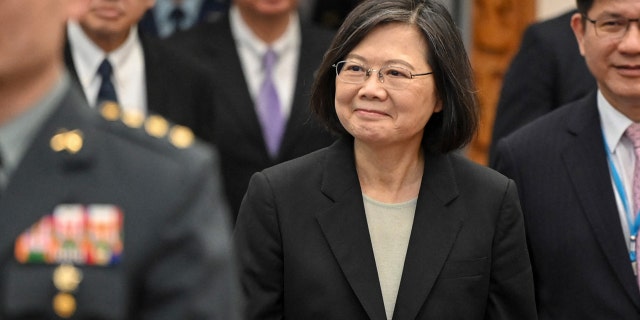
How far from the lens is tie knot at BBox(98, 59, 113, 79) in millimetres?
5691

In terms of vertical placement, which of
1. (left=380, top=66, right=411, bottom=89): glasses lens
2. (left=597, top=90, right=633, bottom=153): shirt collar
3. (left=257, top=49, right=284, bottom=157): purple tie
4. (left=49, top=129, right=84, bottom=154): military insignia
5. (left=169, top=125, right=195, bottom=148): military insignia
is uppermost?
(left=49, top=129, right=84, bottom=154): military insignia

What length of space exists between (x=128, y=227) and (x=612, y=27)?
2822 millimetres

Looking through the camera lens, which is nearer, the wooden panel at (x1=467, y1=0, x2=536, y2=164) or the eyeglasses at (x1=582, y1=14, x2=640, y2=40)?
the eyeglasses at (x1=582, y1=14, x2=640, y2=40)

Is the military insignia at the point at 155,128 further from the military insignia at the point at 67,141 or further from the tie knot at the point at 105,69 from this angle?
the tie knot at the point at 105,69

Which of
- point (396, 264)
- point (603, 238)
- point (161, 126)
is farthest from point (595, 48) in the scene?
point (161, 126)

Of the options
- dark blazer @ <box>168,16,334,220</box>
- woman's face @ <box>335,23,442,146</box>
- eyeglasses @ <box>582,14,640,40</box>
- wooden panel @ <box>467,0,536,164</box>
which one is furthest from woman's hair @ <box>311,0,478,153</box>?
wooden panel @ <box>467,0,536,164</box>

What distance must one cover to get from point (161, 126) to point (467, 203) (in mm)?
1918

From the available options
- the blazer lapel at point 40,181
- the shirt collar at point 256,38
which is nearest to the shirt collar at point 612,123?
the shirt collar at point 256,38

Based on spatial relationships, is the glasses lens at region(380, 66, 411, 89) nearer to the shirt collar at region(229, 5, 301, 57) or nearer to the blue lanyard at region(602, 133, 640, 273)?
the blue lanyard at region(602, 133, 640, 273)

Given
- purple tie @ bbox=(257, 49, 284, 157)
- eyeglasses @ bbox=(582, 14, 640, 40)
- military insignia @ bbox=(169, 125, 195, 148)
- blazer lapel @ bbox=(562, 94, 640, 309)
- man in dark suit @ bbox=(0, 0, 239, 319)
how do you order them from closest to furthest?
man in dark suit @ bbox=(0, 0, 239, 319) < military insignia @ bbox=(169, 125, 195, 148) < blazer lapel @ bbox=(562, 94, 640, 309) < eyeglasses @ bbox=(582, 14, 640, 40) < purple tie @ bbox=(257, 49, 284, 157)

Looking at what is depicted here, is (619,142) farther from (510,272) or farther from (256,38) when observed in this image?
(256,38)

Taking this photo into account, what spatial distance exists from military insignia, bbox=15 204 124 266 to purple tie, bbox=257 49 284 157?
407 cm

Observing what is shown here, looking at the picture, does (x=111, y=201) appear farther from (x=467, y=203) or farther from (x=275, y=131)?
(x=275, y=131)

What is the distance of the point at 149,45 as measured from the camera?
6012 millimetres
